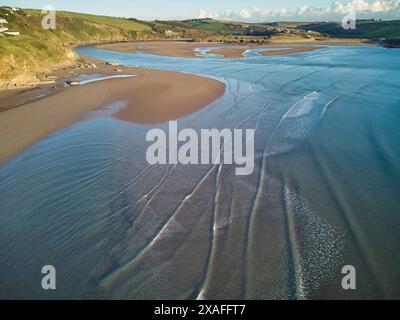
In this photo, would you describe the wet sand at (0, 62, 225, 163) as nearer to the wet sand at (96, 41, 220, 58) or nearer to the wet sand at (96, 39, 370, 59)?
the wet sand at (96, 39, 370, 59)

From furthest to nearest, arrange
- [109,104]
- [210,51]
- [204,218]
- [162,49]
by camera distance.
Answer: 1. [162,49]
2. [210,51]
3. [109,104]
4. [204,218]

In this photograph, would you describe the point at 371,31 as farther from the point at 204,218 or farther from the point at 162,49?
the point at 204,218

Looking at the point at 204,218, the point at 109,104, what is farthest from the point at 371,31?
the point at 204,218
